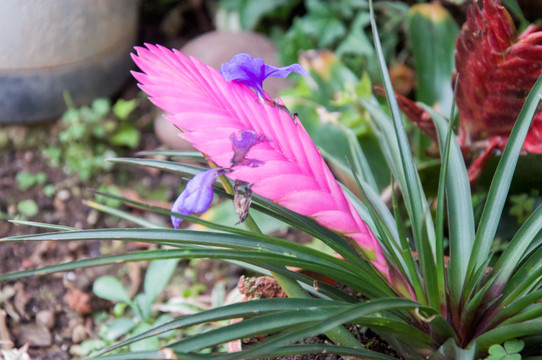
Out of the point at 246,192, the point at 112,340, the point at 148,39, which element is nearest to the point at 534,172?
the point at 246,192

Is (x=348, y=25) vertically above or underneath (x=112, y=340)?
above

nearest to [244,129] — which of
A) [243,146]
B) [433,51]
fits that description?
[243,146]

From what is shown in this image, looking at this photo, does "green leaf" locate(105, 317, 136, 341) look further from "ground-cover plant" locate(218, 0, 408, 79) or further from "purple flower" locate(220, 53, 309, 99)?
"ground-cover plant" locate(218, 0, 408, 79)

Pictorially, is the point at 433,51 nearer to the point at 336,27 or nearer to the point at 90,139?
the point at 336,27

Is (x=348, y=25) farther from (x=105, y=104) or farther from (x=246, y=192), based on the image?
(x=246, y=192)

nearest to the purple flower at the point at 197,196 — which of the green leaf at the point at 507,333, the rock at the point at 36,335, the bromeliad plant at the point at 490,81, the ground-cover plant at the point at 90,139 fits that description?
the green leaf at the point at 507,333

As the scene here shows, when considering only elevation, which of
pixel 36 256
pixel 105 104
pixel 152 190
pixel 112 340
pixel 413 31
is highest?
pixel 413 31

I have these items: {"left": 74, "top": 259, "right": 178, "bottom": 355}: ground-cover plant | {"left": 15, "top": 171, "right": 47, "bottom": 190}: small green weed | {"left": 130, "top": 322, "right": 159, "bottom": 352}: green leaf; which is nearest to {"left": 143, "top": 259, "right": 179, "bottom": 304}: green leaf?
{"left": 74, "top": 259, "right": 178, "bottom": 355}: ground-cover plant
